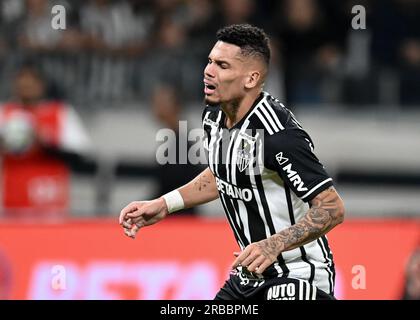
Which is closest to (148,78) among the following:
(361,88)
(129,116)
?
(129,116)

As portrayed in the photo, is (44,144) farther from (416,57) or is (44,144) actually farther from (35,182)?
(416,57)

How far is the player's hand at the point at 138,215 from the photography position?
22.4ft

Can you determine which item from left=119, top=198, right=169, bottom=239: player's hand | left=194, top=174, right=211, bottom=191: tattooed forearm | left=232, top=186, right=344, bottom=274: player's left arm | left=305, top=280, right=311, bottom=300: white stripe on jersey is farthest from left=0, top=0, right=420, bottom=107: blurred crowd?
left=232, top=186, right=344, bottom=274: player's left arm

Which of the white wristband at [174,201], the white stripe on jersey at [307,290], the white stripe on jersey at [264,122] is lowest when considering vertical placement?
the white stripe on jersey at [307,290]

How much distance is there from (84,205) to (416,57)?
392 centimetres

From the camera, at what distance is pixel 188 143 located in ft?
34.4

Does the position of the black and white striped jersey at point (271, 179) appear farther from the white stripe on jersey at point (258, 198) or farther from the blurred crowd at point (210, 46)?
the blurred crowd at point (210, 46)

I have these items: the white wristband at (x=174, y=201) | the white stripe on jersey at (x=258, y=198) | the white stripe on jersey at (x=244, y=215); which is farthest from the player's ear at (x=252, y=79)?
the white wristband at (x=174, y=201)

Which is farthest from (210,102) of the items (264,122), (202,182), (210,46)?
(210,46)

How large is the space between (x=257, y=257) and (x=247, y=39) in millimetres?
1294

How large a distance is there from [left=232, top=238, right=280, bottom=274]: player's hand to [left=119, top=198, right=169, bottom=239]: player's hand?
34.0 inches

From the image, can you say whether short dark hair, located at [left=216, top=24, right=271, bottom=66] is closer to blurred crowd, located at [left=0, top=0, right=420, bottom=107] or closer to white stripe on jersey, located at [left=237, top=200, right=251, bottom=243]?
white stripe on jersey, located at [left=237, top=200, right=251, bottom=243]

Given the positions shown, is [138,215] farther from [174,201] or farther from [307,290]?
[307,290]

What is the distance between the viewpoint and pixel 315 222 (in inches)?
250
